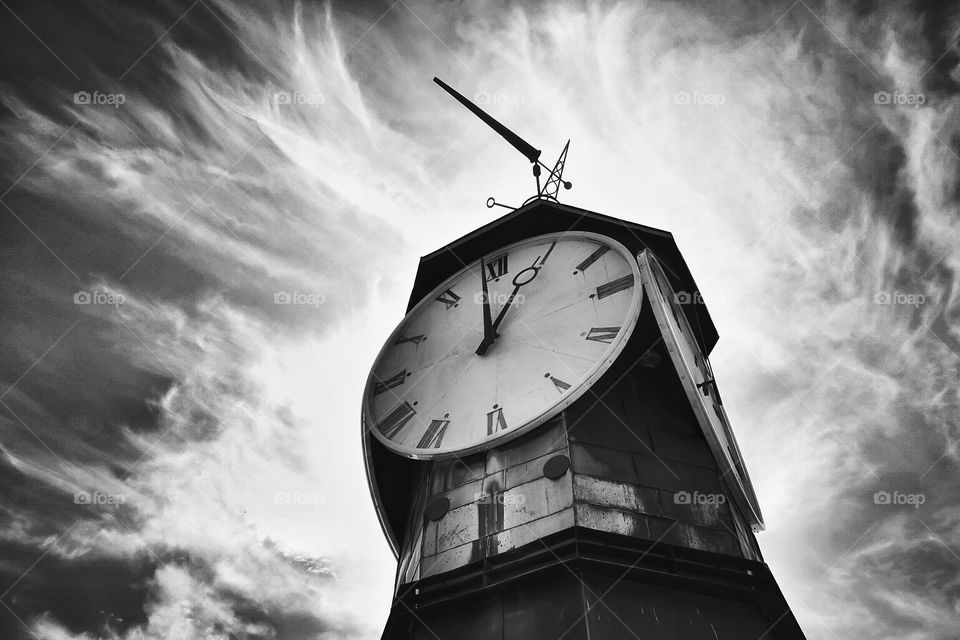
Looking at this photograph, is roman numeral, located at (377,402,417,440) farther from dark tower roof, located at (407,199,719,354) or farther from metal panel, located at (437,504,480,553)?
dark tower roof, located at (407,199,719,354)

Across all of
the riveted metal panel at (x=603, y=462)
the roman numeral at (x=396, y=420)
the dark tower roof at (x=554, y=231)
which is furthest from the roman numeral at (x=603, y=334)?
the dark tower roof at (x=554, y=231)

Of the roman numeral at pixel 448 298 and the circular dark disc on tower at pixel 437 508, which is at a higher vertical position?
the roman numeral at pixel 448 298

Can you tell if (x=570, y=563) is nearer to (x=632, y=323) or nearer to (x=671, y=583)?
(x=671, y=583)

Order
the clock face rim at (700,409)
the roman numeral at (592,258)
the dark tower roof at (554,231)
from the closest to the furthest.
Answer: the clock face rim at (700,409), the roman numeral at (592,258), the dark tower roof at (554,231)

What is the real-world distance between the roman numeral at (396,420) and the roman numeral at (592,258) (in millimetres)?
3269

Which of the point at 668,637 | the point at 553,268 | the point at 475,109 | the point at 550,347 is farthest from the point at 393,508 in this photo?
the point at 475,109

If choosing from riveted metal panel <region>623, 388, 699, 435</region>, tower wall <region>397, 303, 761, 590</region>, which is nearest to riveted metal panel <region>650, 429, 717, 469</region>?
tower wall <region>397, 303, 761, 590</region>

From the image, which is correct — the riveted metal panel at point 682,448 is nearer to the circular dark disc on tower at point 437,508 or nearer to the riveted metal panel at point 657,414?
the riveted metal panel at point 657,414

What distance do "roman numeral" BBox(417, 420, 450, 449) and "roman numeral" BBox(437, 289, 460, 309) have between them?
284 cm

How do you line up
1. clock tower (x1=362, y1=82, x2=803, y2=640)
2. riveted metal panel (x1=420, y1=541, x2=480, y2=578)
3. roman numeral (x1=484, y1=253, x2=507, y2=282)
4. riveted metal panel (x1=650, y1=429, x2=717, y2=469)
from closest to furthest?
clock tower (x1=362, y1=82, x2=803, y2=640), riveted metal panel (x1=420, y1=541, x2=480, y2=578), riveted metal panel (x1=650, y1=429, x2=717, y2=469), roman numeral (x1=484, y1=253, x2=507, y2=282)

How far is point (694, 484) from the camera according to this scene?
28.4 ft

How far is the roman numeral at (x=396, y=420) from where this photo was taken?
10.1 metres

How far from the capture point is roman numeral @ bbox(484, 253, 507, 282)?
1212 cm

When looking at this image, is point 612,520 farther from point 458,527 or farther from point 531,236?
point 531,236
